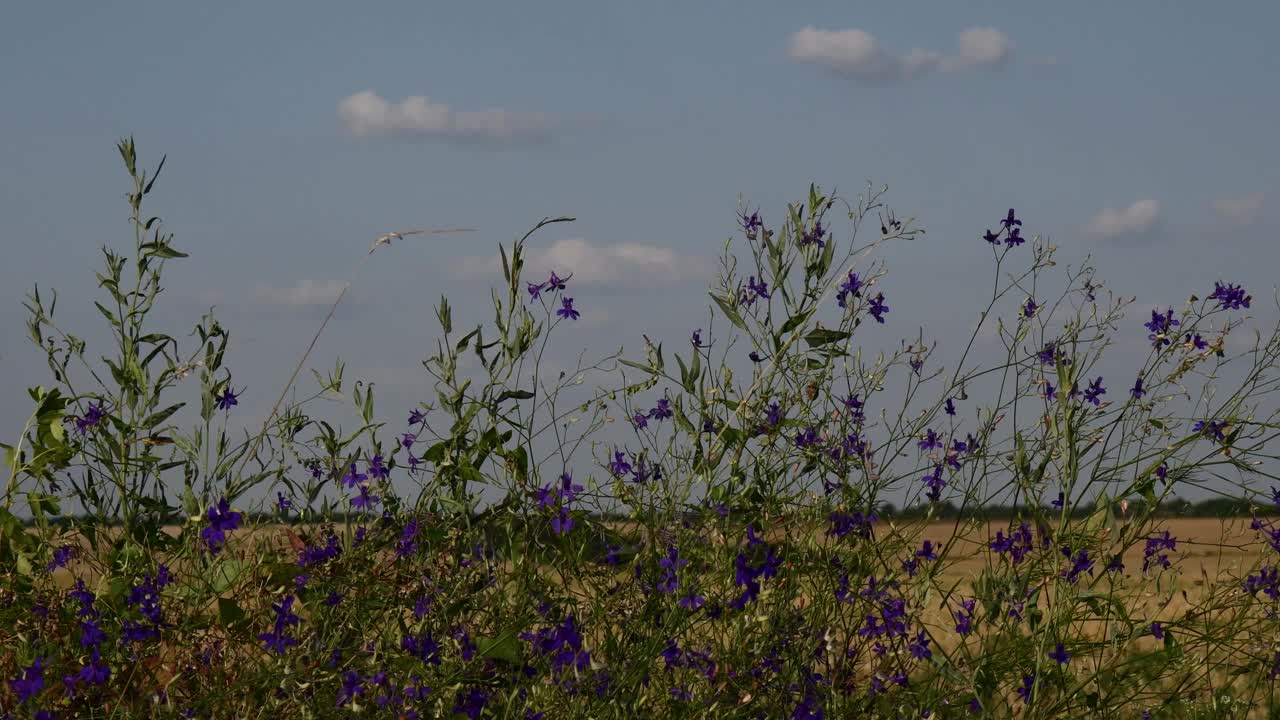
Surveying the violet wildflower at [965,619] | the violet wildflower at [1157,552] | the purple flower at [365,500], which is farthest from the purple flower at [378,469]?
the violet wildflower at [1157,552]

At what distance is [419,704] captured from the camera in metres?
2.65

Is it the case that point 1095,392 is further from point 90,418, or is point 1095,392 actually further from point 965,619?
point 90,418

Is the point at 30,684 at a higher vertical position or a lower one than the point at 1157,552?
lower

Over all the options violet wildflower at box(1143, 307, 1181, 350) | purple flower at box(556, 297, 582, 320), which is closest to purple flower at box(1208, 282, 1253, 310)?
violet wildflower at box(1143, 307, 1181, 350)

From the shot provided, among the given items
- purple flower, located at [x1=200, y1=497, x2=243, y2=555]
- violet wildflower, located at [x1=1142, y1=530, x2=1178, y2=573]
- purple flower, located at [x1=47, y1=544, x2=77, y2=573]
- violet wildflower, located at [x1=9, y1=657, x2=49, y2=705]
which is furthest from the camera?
violet wildflower, located at [x1=1142, y1=530, x2=1178, y2=573]

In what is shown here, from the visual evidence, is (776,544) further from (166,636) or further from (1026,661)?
(166,636)

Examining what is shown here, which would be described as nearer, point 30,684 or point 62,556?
point 30,684

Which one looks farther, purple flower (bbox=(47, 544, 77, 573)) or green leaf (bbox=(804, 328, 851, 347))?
purple flower (bbox=(47, 544, 77, 573))

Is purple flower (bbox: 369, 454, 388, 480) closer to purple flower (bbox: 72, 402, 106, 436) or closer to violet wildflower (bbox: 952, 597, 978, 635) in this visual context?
purple flower (bbox: 72, 402, 106, 436)

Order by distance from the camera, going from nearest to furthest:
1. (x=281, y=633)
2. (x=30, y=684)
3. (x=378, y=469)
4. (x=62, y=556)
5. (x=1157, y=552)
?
1. (x=30, y=684)
2. (x=281, y=633)
3. (x=378, y=469)
4. (x=62, y=556)
5. (x=1157, y=552)

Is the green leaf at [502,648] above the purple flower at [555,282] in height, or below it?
below

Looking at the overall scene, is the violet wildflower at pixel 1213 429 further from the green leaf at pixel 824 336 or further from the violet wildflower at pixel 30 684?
the violet wildflower at pixel 30 684

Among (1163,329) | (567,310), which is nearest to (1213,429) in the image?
(1163,329)

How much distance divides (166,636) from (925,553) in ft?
6.16
